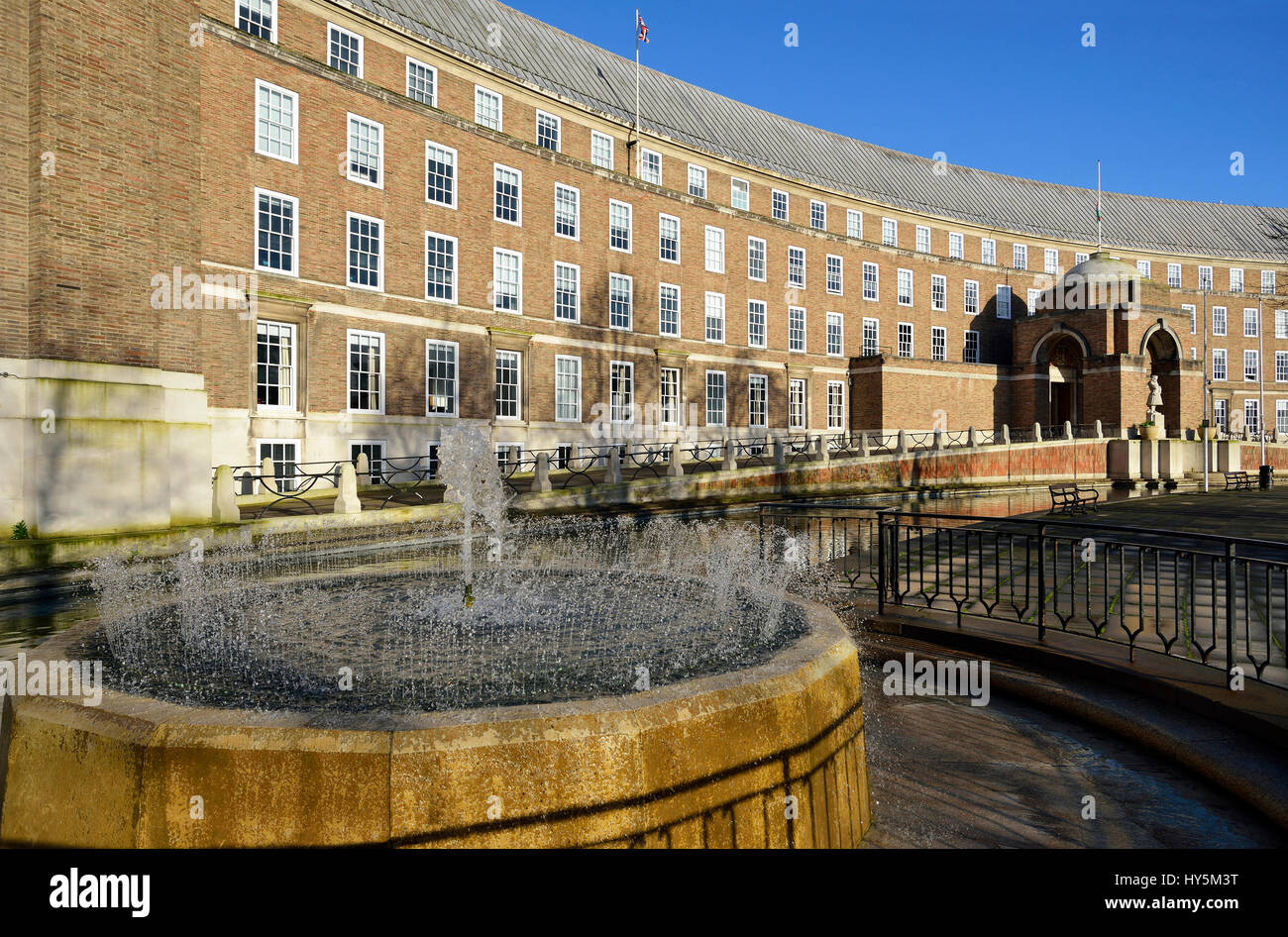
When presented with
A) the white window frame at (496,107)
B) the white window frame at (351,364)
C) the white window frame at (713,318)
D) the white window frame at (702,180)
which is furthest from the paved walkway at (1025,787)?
the white window frame at (702,180)

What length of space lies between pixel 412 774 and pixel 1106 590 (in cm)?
623

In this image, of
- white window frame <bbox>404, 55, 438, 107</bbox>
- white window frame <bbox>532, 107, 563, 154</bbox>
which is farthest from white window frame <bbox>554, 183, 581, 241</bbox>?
white window frame <bbox>404, 55, 438, 107</bbox>

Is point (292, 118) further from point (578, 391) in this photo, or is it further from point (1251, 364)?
point (1251, 364)

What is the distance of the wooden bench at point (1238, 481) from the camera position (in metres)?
39.1

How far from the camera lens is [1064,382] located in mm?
51312

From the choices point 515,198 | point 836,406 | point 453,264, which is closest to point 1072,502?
point 836,406

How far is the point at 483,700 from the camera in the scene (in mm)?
4051

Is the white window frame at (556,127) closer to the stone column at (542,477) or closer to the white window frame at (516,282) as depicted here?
the white window frame at (516,282)

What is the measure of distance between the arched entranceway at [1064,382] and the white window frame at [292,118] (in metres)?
46.6

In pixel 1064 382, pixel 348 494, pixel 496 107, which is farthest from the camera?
pixel 1064 382

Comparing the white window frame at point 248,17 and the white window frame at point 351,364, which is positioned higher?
the white window frame at point 248,17

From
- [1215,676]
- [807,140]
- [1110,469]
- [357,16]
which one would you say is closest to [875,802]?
[1215,676]

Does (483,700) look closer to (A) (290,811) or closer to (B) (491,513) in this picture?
(A) (290,811)
